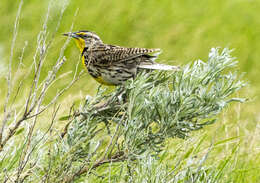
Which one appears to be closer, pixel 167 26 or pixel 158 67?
pixel 158 67

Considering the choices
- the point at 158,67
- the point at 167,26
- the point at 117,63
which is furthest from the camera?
the point at 167,26

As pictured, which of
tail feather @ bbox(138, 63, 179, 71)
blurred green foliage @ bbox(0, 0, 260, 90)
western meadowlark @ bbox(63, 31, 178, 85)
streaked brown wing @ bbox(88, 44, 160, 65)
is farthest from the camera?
blurred green foliage @ bbox(0, 0, 260, 90)

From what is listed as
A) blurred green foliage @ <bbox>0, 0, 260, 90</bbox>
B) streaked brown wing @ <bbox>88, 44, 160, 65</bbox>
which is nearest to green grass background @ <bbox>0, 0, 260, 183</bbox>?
blurred green foliage @ <bbox>0, 0, 260, 90</bbox>

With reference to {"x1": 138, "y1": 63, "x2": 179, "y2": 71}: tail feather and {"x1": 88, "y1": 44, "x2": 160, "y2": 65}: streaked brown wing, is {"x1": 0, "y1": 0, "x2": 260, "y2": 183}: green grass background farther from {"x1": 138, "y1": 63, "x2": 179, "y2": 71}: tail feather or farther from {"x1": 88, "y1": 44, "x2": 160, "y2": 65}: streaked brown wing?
{"x1": 138, "y1": 63, "x2": 179, "y2": 71}: tail feather

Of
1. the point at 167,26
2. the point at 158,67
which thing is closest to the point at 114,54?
the point at 158,67

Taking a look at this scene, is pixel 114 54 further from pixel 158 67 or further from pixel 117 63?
pixel 158 67

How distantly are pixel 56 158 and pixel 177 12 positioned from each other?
643 cm

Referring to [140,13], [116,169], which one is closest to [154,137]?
[116,169]

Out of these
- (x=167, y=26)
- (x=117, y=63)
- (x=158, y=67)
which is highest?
(x=167, y=26)

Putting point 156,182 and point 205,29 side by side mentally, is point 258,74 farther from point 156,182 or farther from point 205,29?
point 156,182

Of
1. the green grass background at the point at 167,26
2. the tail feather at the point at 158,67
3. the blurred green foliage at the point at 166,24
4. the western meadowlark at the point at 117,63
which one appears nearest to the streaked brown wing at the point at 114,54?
the western meadowlark at the point at 117,63

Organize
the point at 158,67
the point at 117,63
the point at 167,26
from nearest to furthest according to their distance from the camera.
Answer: the point at 158,67 < the point at 117,63 < the point at 167,26

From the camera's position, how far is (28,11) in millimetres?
8125

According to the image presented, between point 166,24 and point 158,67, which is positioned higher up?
point 166,24
